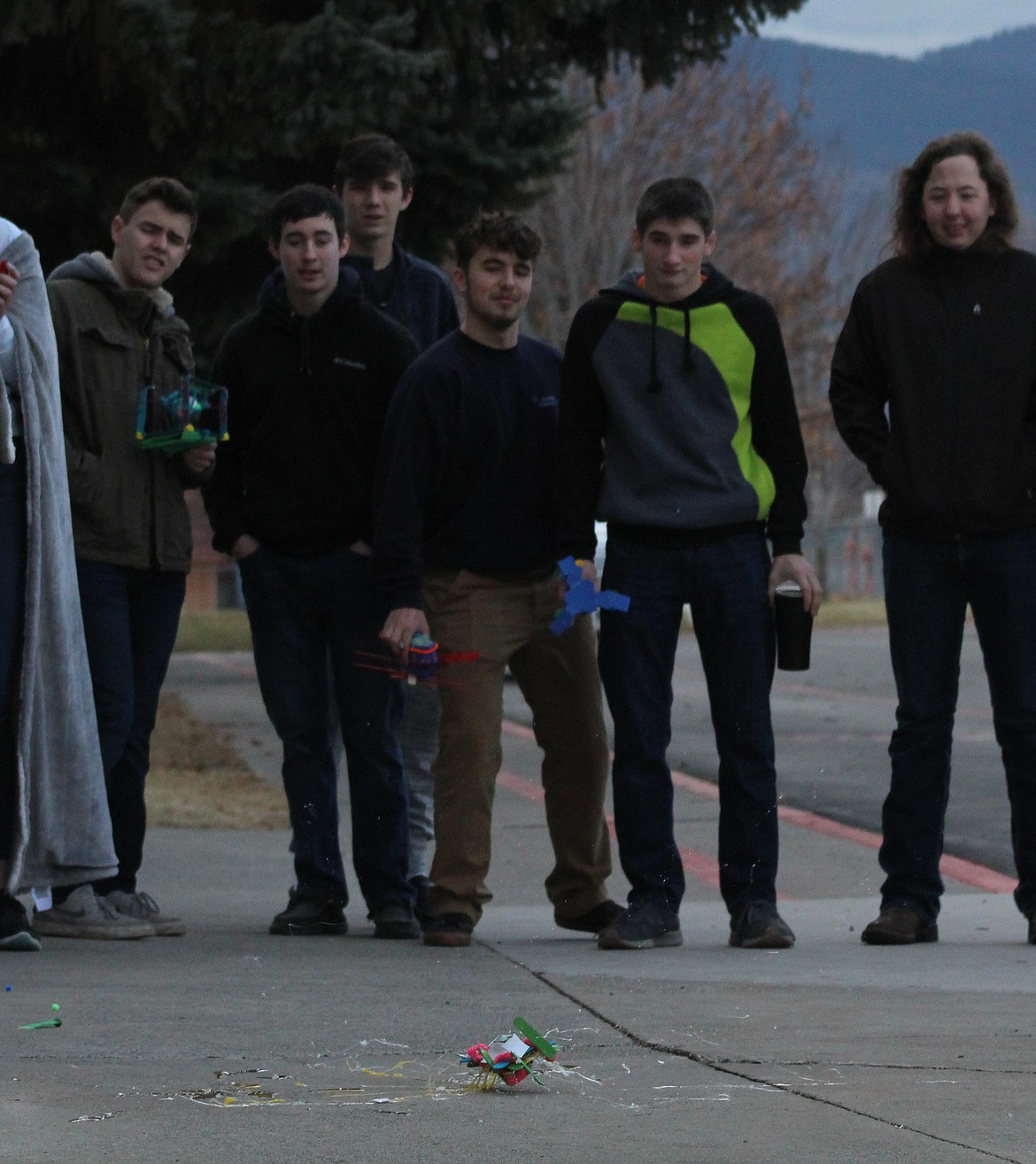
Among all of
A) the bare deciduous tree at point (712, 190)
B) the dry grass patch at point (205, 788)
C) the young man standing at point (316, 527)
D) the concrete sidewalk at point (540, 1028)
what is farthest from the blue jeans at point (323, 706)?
the bare deciduous tree at point (712, 190)

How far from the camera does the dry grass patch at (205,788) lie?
30.8 ft

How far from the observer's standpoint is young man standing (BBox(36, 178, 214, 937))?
231 inches

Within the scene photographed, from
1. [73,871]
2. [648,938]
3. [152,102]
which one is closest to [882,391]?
[648,938]

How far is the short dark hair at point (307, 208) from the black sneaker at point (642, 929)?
6.69 ft

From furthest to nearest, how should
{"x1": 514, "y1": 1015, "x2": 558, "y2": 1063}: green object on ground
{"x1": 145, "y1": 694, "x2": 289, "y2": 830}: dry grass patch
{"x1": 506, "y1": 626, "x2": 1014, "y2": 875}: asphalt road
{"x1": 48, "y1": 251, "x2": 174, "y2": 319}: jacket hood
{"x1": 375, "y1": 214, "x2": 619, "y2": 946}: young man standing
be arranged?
1. {"x1": 145, "y1": 694, "x2": 289, "y2": 830}: dry grass patch
2. {"x1": 506, "y1": 626, "x2": 1014, "y2": 875}: asphalt road
3. {"x1": 48, "y1": 251, "x2": 174, "y2": 319}: jacket hood
4. {"x1": 375, "y1": 214, "x2": 619, "y2": 946}: young man standing
5. {"x1": 514, "y1": 1015, "x2": 558, "y2": 1063}: green object on ground

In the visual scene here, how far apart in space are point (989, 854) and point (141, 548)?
3731 mm

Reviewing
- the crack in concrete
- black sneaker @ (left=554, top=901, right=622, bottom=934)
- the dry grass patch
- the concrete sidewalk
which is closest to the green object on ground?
the concrete sidewalk

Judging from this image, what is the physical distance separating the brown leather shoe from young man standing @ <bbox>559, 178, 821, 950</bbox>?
0.27m

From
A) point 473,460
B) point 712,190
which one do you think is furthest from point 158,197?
point 712,190

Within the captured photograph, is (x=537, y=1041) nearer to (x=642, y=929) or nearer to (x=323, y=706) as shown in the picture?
(x=642, y=929)

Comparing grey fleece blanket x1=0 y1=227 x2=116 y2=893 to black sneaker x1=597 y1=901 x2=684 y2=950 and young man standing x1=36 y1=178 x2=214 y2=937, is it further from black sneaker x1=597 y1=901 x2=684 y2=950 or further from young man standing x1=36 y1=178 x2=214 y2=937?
black sneaker x1=597 y1=901 x2=684 y2=950

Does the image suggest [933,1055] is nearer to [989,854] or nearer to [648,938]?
[648,938]

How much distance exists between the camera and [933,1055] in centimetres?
434

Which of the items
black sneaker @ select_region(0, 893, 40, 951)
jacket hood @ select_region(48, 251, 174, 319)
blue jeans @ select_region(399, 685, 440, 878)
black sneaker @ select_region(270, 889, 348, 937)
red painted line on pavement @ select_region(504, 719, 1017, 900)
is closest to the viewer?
black sneaker @ select_region(0, 893, 40, 951)
